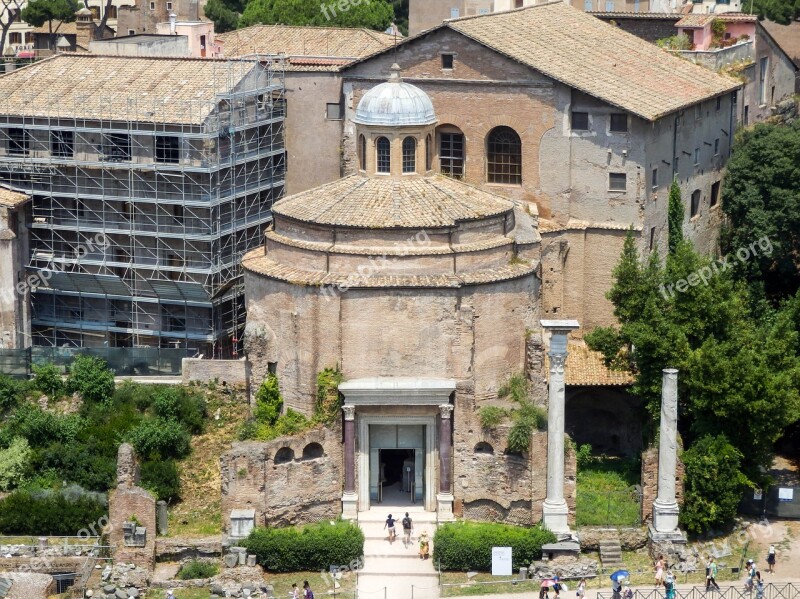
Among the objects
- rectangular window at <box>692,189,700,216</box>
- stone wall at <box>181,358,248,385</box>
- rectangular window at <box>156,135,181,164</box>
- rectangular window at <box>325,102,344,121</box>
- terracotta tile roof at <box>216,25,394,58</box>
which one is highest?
terracotta tile roof at <box>216,25,394,58</box>

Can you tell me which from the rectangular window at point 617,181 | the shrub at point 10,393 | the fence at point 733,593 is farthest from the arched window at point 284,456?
the rectangular window at point 617,181

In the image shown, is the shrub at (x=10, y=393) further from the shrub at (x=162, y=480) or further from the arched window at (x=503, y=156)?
the arched window at (x=503, y=156)

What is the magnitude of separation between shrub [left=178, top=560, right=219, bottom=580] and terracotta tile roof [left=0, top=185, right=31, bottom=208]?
17665 millimetres

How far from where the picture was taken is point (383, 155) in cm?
7150

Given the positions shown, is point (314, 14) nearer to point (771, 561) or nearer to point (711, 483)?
point (711, 483)

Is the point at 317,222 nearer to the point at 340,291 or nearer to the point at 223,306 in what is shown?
the point at 340,291

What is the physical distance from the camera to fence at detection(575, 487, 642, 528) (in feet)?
223

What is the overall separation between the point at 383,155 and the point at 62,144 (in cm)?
1361

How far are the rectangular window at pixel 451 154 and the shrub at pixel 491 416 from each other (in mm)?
13514

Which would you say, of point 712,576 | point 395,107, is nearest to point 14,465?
point 395,107

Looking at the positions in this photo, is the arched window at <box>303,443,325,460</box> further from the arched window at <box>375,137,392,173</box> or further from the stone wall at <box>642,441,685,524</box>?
the stone wall at <box>642,441,685,524</box>

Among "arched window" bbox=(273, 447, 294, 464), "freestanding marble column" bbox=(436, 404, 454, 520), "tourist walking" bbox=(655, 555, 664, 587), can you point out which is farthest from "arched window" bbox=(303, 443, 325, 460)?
"tourist walking" bbox=(655, 555, 664, 587)

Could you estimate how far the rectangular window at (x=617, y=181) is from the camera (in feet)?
249

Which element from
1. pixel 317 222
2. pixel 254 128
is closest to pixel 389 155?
pixel 317 222
